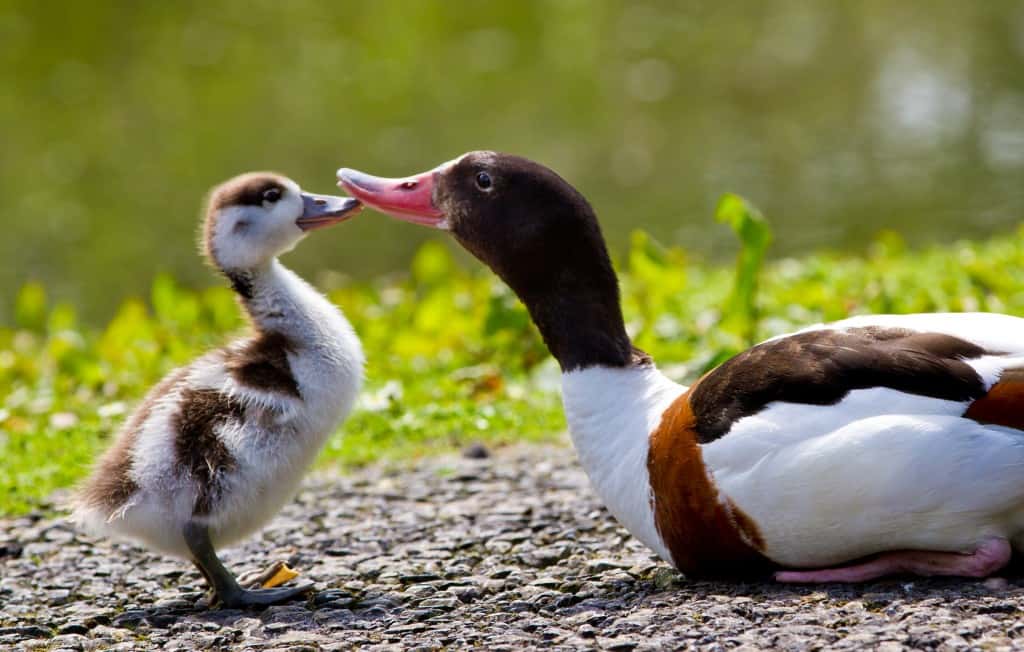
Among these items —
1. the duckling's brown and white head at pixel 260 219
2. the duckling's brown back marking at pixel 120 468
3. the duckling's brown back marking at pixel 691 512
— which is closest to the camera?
the duckling's brown back marking at pixel 691 512

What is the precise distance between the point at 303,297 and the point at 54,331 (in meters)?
4.94

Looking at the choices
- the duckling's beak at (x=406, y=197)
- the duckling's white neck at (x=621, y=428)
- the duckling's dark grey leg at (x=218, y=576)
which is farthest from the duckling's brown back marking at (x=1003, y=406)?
the duckling's dark grey leg at (x=218, y=576)

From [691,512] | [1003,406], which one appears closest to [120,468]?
[691,512]

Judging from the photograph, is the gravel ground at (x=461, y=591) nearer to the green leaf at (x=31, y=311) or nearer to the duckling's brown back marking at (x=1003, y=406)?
the duckling's brown back marking at (x=1003, y=406)

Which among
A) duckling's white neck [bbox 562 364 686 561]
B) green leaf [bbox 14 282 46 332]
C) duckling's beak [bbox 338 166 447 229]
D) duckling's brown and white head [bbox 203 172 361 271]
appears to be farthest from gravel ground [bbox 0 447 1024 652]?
green leaf [bbox 14 282 46 332]

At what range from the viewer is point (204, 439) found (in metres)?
5.70

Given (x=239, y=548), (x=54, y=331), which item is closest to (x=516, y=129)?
(x=54, y=331)

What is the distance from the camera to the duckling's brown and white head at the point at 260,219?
20.7 feet

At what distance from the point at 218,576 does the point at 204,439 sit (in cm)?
54

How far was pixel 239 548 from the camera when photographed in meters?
6.72

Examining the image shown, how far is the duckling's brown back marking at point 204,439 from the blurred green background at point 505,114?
8.50 m

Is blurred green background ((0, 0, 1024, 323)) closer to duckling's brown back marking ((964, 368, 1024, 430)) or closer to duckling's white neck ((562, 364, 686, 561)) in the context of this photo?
duckling's white neck ((562, 364, 686, 561))

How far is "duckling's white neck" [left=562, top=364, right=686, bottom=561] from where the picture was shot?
5.29 meters

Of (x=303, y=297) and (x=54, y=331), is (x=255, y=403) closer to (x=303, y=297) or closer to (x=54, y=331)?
(x=303, y=297)
